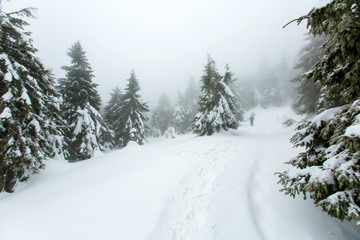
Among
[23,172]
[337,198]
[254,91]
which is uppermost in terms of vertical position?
[254,91]

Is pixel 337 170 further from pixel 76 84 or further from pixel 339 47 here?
pixel 76 84

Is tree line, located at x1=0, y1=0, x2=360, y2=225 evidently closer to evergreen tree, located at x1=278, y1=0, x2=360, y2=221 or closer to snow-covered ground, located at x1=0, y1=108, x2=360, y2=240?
evergreen tree, located at x1=278, y1=0, x2=360, y2=221

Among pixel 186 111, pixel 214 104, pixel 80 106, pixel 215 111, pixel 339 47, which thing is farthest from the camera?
pixel 186 111

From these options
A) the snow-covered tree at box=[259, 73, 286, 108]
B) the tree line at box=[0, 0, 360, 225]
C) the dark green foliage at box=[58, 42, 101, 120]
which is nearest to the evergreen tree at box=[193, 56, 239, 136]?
the tree line at box=[0, 0, 360, 225]

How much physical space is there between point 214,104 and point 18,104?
11.9 metres

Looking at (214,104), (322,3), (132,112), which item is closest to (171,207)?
(322,3)

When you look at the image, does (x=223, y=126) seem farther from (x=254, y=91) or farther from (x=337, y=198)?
(x=254, y=91)

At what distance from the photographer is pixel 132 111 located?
20.3 metres

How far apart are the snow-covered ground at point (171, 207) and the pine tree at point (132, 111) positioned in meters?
13.7

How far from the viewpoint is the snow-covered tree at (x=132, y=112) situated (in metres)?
19.9

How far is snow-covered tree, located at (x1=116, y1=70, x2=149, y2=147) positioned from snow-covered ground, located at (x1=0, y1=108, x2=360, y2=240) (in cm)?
1368

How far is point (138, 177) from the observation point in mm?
5531

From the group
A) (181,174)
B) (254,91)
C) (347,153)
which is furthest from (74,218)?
(254,91)

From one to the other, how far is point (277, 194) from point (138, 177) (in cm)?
432
